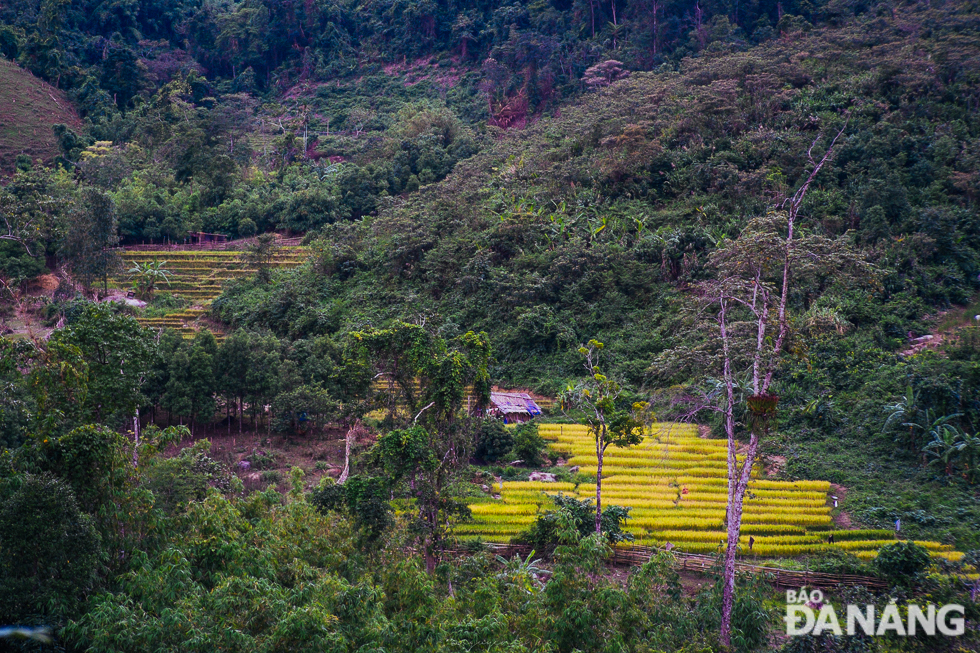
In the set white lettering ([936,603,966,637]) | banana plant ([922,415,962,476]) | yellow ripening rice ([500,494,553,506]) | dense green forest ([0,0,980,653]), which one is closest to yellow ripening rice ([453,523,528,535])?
yellow ripening rice ([500,494,553,506])

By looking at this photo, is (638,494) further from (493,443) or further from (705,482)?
(493,443)

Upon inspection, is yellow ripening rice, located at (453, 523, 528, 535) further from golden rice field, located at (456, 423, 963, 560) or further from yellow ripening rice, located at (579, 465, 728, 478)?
yellow ripening rice, located at (579, 465, 728, 478)

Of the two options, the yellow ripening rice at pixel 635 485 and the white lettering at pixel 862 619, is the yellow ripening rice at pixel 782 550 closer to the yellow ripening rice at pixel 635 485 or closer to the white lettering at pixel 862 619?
the yellow ripening rice at pixel 635 485

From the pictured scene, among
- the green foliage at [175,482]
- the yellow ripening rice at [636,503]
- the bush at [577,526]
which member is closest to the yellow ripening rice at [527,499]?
the yellow ripening rice at [636,503]

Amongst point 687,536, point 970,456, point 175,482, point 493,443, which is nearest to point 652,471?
point 687,536

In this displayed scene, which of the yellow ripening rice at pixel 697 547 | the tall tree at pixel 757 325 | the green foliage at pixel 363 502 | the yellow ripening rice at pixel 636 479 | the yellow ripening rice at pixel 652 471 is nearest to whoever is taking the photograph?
the tall tree at pixel 757 325

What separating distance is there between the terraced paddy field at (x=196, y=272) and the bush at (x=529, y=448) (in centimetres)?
1931

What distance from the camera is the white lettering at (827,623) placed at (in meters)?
9.41

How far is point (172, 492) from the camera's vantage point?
1238 centimetres

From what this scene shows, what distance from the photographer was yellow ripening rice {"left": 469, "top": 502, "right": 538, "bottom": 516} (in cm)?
1844

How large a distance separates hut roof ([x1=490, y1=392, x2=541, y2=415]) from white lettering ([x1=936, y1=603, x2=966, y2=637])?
17.2 meters

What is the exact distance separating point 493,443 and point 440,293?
1405 cm

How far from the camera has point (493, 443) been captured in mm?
22812

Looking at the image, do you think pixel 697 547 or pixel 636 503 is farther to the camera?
pixel 636 503
